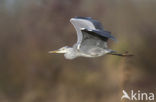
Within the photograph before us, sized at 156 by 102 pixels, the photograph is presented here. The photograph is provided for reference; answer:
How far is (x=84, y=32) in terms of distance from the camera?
450 centimetres

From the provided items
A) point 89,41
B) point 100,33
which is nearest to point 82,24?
point 89,41

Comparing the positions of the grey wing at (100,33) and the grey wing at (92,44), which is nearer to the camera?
the grey wing at (100,33)

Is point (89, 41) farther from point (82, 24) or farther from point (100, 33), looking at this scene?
point (100, 33)

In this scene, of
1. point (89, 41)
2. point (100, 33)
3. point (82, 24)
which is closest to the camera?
point (100, 33)

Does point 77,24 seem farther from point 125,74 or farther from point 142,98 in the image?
point 142,98

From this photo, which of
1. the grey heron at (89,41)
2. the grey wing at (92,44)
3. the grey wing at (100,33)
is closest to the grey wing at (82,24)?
the grey heron at (89,41)

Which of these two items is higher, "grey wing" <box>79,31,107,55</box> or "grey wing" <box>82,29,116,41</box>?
"grey wing" <box>82,29,116,41</box>

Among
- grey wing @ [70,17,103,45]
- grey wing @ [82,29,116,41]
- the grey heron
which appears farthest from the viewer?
grey wing @ [70,17,103,45]

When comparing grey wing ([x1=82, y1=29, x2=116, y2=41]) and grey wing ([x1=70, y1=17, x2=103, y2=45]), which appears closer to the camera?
grey wing ([x1=82, y1=29, x2=116, y2=41])

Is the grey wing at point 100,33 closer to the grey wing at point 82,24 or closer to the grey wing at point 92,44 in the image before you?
the grey wing at point 92,44

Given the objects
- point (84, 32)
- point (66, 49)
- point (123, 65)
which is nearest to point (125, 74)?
point (123, 65)

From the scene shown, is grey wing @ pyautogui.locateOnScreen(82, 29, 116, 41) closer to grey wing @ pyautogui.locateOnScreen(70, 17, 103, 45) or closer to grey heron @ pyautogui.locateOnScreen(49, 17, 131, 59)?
grey heron @ pyautogui.locateOnScreen(49, 17, 131, 59)

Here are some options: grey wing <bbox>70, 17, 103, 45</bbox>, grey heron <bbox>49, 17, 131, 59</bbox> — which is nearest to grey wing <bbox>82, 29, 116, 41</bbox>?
grey heron <bbox>49, 17, 131, 59</bbox>

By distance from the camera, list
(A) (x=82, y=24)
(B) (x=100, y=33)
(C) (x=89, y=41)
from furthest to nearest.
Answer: (A) (x=82, y=24), (C) (x=89, y=41), (B) (x=100, y=33)
